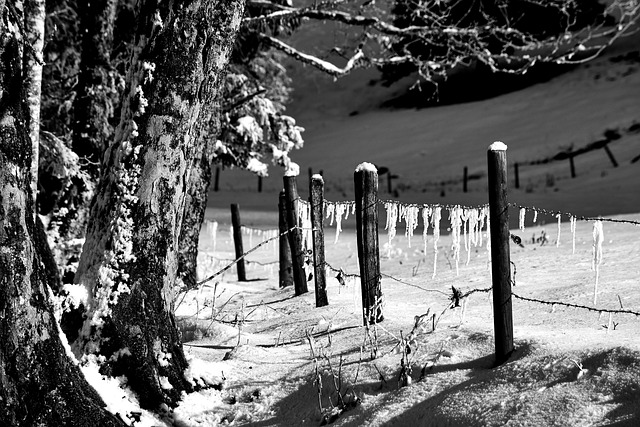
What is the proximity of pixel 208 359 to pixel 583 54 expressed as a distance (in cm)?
4519

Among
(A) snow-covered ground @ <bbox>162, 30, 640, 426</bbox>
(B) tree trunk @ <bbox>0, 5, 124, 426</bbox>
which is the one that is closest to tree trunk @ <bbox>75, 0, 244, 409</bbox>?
(A) snow-covered ground @ <bbox>162, 30, 640, 426</bbox>

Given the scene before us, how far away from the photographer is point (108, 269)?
14.0ft

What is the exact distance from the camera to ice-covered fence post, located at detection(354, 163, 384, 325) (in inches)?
221

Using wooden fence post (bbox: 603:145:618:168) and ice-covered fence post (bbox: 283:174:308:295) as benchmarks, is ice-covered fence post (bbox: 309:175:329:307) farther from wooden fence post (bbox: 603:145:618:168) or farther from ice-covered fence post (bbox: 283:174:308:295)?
wooden fence post (bbox: 603:145:618:168)

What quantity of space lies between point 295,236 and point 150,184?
3.79 metres

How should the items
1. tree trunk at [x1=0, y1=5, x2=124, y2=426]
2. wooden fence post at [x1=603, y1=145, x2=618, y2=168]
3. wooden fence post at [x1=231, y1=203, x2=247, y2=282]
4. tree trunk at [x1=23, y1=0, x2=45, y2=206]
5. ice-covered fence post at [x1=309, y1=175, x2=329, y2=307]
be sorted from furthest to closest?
1. wooden fence post at [x1=603, y1=145, x2=618, y2=168]
2. wooden fence post at [x1=231, y1=203, x2=247, y2=282]
3. ice-covered fence post at [x1=309, y1=175, x2=329, y2=307]
4. tree trunk at [x1=23, y1=0, x2=45, y2=206]
5. tree trunk at [x1=0, y1=5, x2=124, y2=426]

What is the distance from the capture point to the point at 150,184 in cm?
425

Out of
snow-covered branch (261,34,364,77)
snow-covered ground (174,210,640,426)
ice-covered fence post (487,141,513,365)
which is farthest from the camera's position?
snow-covered branch (261,34,364,77)

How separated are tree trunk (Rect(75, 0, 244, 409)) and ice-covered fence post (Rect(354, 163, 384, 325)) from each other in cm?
177

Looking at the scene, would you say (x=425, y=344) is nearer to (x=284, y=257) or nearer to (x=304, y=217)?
(x=304, y=217)

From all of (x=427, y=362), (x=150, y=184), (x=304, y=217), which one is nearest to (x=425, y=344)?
(x=427, y=362)

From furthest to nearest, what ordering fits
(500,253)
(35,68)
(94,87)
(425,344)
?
(94,87) → (35,68) → (425,344) → (500,253)

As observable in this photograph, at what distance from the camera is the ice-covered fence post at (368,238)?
561cm

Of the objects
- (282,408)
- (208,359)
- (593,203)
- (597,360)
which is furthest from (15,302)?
(593,203)
